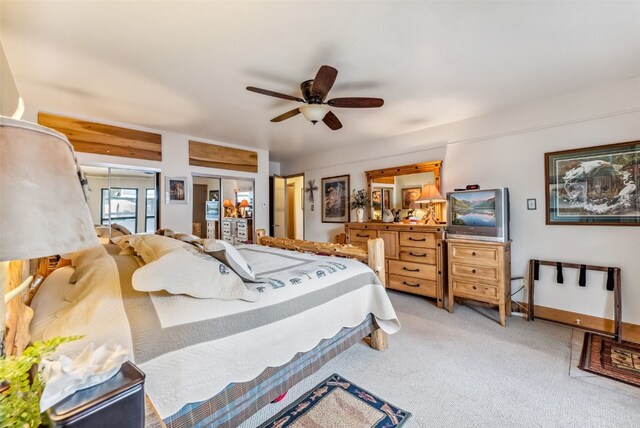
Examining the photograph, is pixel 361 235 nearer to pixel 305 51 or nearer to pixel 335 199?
pixel 335 199

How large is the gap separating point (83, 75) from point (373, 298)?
324cm

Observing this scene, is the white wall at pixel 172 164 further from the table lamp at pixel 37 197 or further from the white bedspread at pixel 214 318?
the table lamp at pixel 37 197

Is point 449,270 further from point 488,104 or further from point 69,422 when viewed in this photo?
point 69,422

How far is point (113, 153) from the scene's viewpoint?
146 inches

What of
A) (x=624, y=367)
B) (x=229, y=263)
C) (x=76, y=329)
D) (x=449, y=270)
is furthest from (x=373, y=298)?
(x=624, y=367)

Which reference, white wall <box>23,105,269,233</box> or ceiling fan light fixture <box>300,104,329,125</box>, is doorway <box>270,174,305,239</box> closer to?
white wall <box>23,105,269,233</box>

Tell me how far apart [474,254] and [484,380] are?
1503 millimetres

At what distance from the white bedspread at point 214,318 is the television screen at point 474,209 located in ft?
6.63

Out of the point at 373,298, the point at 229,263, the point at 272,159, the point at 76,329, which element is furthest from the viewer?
the point at 272,159

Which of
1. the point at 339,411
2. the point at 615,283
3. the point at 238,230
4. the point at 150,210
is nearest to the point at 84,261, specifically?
the point at 339,411

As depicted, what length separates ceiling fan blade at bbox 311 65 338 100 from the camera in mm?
1959

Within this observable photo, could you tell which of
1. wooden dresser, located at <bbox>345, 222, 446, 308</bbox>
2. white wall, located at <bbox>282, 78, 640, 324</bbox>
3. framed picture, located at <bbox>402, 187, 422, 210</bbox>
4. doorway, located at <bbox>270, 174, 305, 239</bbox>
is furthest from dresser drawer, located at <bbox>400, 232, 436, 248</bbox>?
doorway, located at <bbox>270, 174, 305, 239</bbox>

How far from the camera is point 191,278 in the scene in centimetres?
127

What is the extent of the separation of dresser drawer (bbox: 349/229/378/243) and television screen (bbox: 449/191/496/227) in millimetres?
1194
